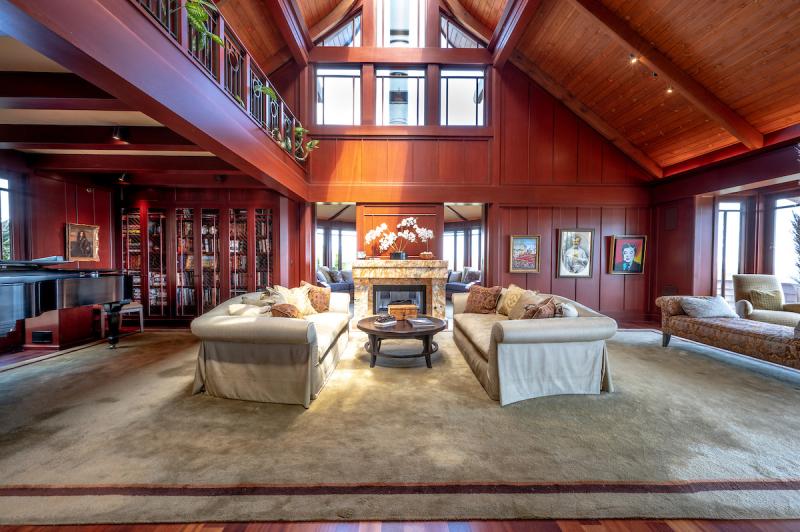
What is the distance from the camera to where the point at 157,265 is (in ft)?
21.0

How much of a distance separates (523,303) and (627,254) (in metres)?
4.81

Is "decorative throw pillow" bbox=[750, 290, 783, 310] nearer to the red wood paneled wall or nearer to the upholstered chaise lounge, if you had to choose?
the upholstered chaise lounge

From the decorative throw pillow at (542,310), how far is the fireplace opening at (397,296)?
3345mm

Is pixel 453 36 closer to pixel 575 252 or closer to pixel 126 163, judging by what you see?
pixel 575 252

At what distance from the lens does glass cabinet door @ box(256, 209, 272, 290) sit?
6562 millimetres

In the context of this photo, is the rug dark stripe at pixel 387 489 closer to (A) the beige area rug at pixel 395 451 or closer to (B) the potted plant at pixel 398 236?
(A) the beige area rug at pixel 395 451

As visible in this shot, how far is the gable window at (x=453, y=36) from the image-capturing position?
23.9ft

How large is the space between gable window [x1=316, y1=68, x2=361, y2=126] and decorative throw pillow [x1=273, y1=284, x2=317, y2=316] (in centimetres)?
470

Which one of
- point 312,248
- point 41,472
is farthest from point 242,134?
point 312,248

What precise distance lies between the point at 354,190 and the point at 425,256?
213 cm

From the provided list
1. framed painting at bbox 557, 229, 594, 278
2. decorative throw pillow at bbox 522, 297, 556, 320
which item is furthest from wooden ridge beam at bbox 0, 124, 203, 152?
framed painting at bbox 557, 229, 594, 278

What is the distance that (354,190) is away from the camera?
22.6ft

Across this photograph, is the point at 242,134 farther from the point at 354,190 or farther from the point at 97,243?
the point at 97,243

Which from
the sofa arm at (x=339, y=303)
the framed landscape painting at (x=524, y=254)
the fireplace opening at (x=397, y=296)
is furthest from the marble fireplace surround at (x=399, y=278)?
the framed landscape painting at (x=524, y=254)
